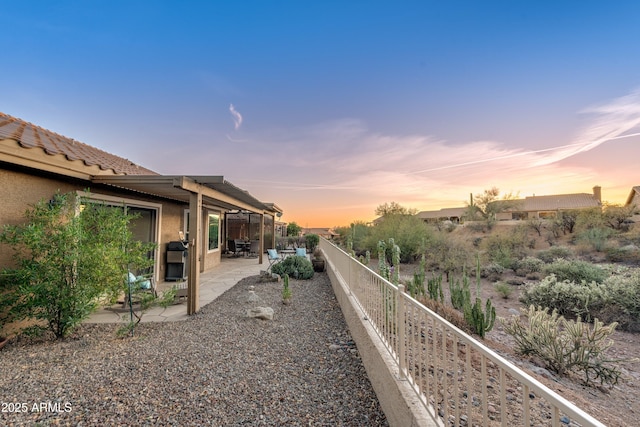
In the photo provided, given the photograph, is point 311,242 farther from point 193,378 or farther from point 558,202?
point 558,202

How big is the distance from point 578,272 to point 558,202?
127 ft

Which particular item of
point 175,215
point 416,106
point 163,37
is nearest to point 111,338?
point 175,215

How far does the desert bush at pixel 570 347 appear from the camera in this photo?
3494 mm

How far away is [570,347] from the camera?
3770 millimetres

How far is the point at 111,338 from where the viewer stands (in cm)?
391

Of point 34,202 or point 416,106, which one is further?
point 416,106

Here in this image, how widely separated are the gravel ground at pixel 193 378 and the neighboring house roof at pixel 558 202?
41792mm

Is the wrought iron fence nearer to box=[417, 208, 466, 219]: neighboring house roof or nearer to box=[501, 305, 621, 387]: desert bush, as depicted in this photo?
box=[501, 305, 621, 387]: desert bush

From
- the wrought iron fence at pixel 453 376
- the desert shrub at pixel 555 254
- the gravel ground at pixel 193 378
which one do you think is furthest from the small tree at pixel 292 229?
the wrought iron fence at pixel 453 376

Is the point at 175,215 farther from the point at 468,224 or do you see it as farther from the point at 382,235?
the point at 468,224

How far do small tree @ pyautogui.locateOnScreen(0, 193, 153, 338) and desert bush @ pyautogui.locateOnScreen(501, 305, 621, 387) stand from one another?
19.3 feet

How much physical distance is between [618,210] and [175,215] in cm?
2699

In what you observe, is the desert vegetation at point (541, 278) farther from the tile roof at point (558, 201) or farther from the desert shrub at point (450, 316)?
the tile roof at point (558, 201)

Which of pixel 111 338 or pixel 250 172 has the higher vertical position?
pixel 250 172
